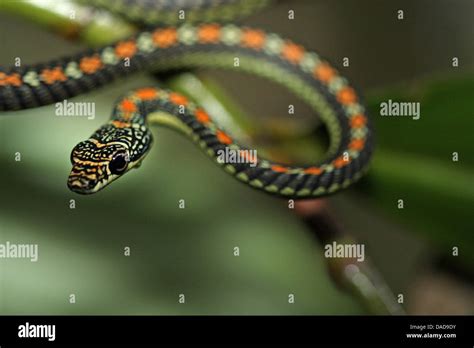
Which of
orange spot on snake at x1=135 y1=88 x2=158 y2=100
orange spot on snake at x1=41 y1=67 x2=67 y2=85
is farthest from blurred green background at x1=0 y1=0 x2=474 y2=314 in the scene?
orange spot on snake at x1=41 y1=67 x2=67 y2=85

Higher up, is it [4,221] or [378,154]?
[378,154]

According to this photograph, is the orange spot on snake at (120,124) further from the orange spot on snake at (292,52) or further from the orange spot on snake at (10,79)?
the orange spot on snake at (292,52)

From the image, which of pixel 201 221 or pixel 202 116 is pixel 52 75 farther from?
pixel 201 221

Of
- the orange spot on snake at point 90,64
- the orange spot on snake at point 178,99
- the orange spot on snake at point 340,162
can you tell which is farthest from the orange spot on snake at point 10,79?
the orange spot on snake at point 340,162

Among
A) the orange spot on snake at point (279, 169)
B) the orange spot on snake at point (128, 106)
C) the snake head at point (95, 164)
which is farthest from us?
the orange spot on snake at point (128, 106)
